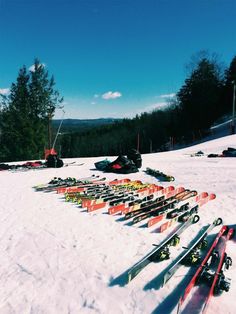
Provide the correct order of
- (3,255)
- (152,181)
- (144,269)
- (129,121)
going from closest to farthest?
(144,269) < (3,255) < (152,181) < (129,121)

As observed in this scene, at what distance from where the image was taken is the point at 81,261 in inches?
193

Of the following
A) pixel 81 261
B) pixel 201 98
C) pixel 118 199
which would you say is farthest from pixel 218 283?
pixel 201 98

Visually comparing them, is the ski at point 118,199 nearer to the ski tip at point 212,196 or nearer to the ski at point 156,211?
the ski at point 156,211

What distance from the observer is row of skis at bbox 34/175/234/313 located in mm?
4086

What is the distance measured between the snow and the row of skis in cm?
14

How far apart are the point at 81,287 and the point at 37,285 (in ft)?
2.27

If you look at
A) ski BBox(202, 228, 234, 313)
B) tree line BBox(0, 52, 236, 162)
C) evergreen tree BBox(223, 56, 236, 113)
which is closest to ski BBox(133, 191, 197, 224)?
ski BBox(202, 228, 234, 313)

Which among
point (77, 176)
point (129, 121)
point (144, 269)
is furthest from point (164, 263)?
point (129, 121)

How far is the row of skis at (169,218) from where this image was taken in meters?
4.09

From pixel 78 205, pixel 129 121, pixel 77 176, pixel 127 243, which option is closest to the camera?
pixel 127 243

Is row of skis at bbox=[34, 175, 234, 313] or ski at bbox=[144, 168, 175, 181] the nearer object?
row of skis at bbox=[34, 175, 234, 313]

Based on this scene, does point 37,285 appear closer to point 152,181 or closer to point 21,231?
point 21,231

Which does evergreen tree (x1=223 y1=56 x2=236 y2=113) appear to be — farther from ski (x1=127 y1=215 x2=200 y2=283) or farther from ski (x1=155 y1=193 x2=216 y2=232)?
ski (x1=127 y1=215 x2=200 y2=283)

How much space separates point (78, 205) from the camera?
27.2ft
